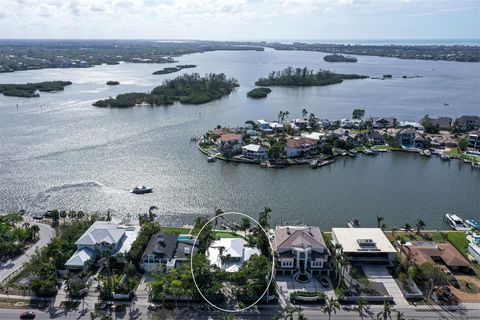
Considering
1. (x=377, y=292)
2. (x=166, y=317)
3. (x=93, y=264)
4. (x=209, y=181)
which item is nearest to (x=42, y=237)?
(x=93, y=264)

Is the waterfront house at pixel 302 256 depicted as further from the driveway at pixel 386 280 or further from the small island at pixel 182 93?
the small island at pixel 182 93

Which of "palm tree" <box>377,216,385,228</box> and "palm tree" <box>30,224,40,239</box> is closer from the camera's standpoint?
"palm tree" <box>30,224,40,239</box>

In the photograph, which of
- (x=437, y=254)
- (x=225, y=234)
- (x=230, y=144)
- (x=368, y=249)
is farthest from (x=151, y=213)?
(x=437, y=254)

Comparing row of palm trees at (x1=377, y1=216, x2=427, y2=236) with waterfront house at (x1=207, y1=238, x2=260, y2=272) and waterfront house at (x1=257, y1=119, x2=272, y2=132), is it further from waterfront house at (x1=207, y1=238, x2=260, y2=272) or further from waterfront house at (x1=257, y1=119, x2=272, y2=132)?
waterfront house at (x1=257, y1=119, x2=272, y2=132)

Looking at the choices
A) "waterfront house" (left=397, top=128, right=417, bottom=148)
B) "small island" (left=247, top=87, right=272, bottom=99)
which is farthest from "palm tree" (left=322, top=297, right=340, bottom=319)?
"small island" (left=247, top=87, right=272, bottom=99)

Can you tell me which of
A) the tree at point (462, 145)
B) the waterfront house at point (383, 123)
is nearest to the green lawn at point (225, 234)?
the tree at point (462, 145)

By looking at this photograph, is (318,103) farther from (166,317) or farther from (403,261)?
(166,317)
